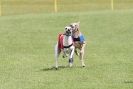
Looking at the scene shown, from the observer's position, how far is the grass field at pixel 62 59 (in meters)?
13.7

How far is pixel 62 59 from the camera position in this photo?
18.5 meters

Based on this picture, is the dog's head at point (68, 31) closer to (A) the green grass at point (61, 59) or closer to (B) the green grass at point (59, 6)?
(A) the green grass at point (61, 59)

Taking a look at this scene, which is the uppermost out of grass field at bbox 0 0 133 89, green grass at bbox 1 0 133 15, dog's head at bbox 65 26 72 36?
green grass at bbox 1 0 133 15

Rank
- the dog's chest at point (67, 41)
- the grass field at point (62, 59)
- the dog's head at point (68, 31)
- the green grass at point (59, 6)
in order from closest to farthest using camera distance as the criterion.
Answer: the grass field at point (62, 59) < the dog's head at point (68, 31) < the dog's chest at point (67, 41) < the green grass at point (59, 6)

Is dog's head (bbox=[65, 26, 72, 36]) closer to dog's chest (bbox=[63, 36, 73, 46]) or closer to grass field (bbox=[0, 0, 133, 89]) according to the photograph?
dog's chest (bbox=[63, 36, 73, 46])

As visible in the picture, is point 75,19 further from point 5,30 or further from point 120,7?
point 120,7

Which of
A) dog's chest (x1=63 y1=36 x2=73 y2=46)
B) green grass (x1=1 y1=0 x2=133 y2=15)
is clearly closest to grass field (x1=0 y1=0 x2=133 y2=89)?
dog's chest (x1=63 y1=36 x2=73 y2=46)

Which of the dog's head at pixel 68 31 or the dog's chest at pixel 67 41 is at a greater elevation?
the dog's head at pixel 68 31

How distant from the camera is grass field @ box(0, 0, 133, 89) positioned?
13.7 m

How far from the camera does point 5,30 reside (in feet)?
96.0

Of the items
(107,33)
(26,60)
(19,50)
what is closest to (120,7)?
(107,33)

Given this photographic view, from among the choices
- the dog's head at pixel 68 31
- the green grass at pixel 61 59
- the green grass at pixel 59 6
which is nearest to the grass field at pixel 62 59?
the green grass at pixel 61 59

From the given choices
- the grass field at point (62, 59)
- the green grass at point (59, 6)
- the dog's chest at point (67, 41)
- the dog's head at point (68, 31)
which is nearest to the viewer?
the grass field at point (62, 59)

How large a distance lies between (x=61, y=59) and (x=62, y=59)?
4 centimetres
